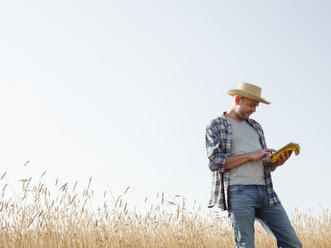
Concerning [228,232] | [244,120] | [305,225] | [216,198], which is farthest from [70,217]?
[305,225]

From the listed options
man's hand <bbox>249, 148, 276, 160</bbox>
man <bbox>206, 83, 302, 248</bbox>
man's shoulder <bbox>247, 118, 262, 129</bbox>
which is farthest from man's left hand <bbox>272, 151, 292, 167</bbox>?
man's shoulder <bbox>247, 118, 262, 129</bbox>

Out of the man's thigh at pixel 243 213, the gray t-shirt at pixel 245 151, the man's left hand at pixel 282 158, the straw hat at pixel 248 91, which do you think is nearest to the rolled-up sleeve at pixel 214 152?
the gray t-shirt at pixel 245 151

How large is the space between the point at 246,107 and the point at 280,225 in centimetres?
103

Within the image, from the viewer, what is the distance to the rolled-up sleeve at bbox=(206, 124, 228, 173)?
9.60ft

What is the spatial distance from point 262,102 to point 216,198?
1005 mm

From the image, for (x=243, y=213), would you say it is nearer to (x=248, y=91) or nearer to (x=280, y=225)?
(x=280, y=225)

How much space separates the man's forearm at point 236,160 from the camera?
9.54ft

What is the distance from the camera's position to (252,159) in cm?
290

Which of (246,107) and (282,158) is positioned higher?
(246,107)

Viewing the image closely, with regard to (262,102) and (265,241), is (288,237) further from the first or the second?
(265,241)

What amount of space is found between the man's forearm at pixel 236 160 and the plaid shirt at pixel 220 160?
0.13 ft

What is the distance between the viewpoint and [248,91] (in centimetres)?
320

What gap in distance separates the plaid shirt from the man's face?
0.51 feet

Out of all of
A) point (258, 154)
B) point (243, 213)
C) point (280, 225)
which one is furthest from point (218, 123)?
point (280, 225)
